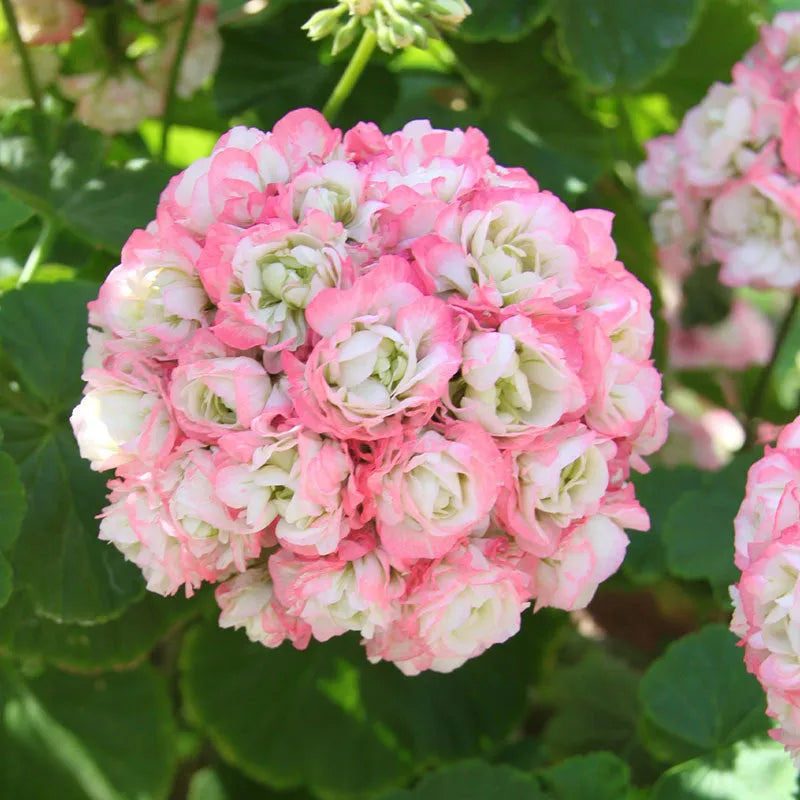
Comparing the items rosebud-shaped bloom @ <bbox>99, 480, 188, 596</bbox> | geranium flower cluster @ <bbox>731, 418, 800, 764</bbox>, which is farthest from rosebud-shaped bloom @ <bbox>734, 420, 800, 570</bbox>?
rosebud-shaped bloom @ <bbox>99, 480, 188, 596</bbox>

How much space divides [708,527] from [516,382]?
0.49 m

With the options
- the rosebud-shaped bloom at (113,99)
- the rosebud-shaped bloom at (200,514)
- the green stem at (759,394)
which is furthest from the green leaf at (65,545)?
the green stem at (759,394)

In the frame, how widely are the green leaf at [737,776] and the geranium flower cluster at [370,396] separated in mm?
264

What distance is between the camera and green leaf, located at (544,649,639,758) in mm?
1289

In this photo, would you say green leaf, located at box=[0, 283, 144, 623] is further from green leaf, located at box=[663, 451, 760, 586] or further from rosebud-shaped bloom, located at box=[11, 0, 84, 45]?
green leaf, located at box=[663, 451, 760, 586]

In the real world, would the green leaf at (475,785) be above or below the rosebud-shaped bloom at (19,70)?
below

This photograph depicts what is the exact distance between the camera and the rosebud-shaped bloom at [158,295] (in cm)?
70

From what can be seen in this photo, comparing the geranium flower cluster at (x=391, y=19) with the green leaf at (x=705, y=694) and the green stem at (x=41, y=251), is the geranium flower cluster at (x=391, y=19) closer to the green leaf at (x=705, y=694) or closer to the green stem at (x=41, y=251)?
the green stem at (x=41, y=251)

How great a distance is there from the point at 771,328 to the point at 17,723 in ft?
4.37

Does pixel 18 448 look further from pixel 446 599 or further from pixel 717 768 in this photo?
pixel 717 768

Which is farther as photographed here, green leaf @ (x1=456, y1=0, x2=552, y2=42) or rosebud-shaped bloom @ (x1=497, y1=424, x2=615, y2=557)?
green leaf @ (x1=456, y1=0, x2=552, y2=42)

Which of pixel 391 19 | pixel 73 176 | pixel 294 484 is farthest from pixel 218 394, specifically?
pixel 73 176

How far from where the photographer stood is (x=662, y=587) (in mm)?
1555

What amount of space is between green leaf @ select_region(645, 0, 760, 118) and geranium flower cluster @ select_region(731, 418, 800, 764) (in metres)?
0.84
